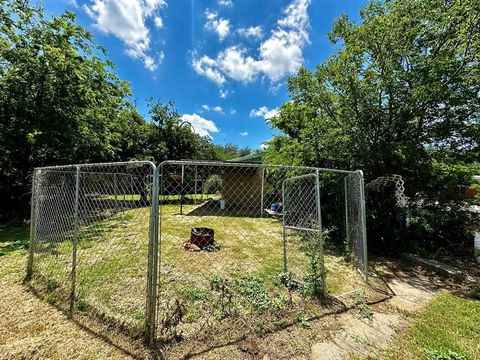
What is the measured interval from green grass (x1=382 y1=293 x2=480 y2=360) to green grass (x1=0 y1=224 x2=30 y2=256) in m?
6.87

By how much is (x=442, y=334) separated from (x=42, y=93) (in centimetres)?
1088

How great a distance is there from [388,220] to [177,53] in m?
11.4

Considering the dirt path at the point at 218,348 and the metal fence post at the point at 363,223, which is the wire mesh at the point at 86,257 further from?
the metal fence post at the point at 363,223

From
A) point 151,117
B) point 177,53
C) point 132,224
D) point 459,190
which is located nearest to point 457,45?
point 459,190

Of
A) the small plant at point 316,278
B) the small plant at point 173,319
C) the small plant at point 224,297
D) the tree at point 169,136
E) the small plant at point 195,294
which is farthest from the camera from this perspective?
the tree at point 169,136

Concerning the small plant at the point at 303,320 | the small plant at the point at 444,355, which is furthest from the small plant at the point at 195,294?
the small plant at the point at 444,355

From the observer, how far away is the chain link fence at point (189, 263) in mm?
2520

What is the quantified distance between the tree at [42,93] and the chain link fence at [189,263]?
294 cm

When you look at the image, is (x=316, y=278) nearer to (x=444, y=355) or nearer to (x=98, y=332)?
(x=444, y=355)

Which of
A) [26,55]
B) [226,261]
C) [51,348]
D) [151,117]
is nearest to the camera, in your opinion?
[51,348]

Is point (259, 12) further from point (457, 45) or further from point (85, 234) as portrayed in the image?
point (85, 234)

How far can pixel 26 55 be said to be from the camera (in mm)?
7156

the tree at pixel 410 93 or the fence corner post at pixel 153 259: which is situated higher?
the tree at pixel 410 93

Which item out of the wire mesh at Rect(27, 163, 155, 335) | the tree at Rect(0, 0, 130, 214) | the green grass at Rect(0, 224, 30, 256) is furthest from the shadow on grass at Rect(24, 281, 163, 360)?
the tree at Rect(0, 0, 130, 214)
